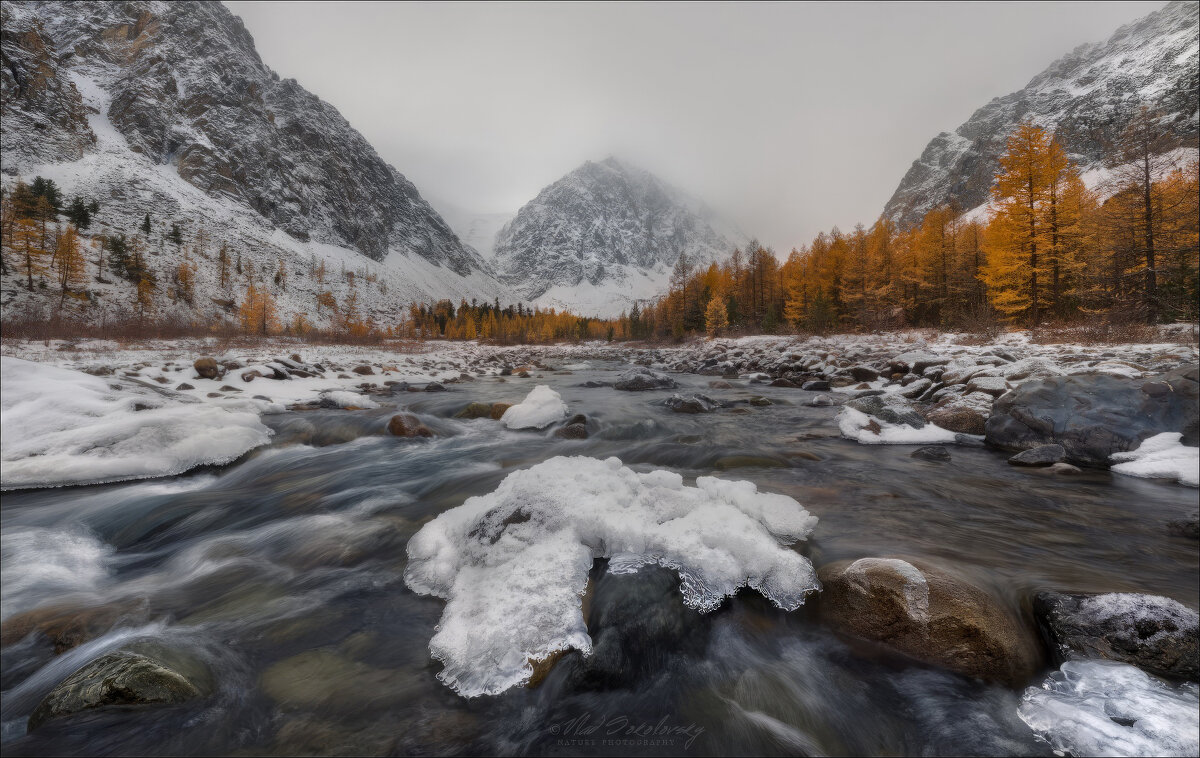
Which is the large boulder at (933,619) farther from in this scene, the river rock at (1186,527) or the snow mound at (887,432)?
the snow mound at (887,432)

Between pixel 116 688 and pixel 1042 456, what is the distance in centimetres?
893

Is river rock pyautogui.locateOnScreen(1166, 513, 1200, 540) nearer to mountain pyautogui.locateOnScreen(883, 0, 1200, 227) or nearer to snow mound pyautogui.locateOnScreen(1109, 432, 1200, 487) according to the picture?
snow mound pyautogui.locateOnScreen(1109, 432, 1200, 487)

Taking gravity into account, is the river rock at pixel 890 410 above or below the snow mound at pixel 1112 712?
above

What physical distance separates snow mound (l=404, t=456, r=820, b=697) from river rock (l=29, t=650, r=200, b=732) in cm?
128

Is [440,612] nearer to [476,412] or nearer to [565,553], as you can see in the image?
[565,553]

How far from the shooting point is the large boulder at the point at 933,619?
2.34 m

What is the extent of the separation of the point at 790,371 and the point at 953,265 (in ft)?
80.9

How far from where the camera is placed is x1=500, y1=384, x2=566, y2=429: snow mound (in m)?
8.84

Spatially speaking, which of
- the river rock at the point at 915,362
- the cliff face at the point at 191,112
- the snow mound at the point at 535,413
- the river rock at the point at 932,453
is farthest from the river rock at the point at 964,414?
the cliff face at the point at 191,112

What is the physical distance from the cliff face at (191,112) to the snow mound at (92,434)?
115 metres

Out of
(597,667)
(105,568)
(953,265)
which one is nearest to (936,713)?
(597,667)

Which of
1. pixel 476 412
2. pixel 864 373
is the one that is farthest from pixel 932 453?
pixel 476 412

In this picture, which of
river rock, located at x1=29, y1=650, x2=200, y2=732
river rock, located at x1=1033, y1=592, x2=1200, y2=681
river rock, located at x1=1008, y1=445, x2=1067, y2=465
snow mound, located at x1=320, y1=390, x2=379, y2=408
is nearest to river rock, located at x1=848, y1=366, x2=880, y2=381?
river rock, located at x1=1008, y1=445, x2=1067, y2=465

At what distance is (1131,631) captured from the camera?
2.29m
